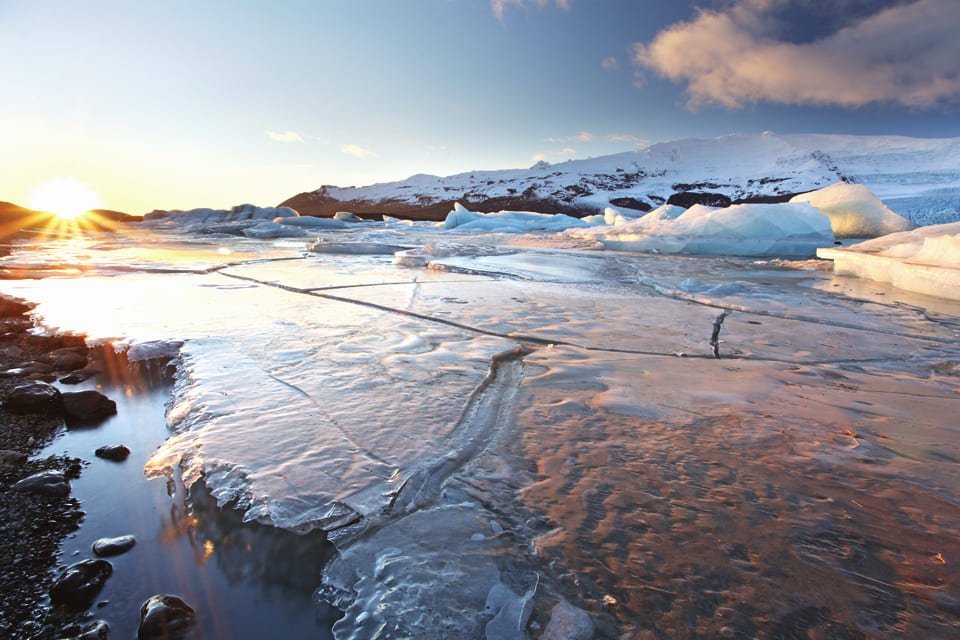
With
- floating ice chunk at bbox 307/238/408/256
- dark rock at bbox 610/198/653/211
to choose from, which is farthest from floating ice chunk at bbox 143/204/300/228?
dark rock at bbox 610/198/653/211

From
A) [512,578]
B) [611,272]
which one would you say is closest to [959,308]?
[611,272]

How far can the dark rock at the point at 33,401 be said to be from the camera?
194cm

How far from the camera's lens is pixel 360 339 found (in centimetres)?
276

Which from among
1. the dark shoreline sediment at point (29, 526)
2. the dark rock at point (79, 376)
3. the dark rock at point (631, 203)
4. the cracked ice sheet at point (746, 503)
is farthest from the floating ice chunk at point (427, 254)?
the dark rock at point (631, 203)

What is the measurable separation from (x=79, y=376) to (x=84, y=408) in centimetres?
61

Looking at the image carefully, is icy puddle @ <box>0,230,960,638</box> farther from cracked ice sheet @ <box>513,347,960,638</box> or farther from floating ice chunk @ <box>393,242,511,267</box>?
floating ice chunk @ <box>393,242,511,267</box>

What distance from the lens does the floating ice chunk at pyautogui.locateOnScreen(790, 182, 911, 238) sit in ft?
34.4

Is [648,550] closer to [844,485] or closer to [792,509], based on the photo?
[792,509]

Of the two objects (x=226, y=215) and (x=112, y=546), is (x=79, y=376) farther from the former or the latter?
(x=226, y=215)

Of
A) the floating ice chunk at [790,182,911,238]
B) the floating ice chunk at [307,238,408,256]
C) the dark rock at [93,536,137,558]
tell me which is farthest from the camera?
the floating ice chunk at [790,182,911,238]

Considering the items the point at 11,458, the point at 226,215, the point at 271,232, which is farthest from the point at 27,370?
the point at 226,215

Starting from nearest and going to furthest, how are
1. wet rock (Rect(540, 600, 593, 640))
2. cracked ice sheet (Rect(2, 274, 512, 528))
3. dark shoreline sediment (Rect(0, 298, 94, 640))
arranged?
wet rock (Rect(540, 600, 593, 640)), dark shoreline sediment (Rect(0, 298, 94, 640)), cracked ice sheet (Rect(2, 274, 512, 528))

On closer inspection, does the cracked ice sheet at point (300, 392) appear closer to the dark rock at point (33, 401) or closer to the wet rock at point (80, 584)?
the wet rock at point (80, 584)

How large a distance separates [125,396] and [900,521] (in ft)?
9.45
